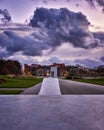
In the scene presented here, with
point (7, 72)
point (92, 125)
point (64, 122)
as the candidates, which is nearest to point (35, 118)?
point (64, 122)

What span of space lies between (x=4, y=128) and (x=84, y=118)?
2.81 meters

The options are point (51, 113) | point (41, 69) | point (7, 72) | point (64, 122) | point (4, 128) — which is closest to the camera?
point (4, 128)

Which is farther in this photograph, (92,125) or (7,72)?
(7,72)

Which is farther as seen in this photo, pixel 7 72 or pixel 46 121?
pixel 7 72

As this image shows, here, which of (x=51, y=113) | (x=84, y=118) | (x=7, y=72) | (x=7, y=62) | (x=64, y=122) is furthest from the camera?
(x=7, y=62)

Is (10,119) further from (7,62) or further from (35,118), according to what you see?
(7,62)

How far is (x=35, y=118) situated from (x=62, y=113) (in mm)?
1356

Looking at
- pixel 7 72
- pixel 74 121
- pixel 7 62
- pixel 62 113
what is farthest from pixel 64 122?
pixel 7 62

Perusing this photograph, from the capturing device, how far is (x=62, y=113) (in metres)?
9.60

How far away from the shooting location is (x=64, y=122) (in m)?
7.97

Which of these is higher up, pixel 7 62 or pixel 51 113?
pixel 7 62

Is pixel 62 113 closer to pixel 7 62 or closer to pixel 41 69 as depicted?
pixel 7 62

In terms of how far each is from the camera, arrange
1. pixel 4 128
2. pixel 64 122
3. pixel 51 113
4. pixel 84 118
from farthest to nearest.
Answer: pixel 51 113 → pixel 84 118 → pixel 64 122 → pixel 4 128

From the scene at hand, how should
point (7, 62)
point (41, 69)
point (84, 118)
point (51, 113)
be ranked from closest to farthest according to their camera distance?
point (84, 118) → point (51, 113) → point (7, 62) → point (41, 69)
